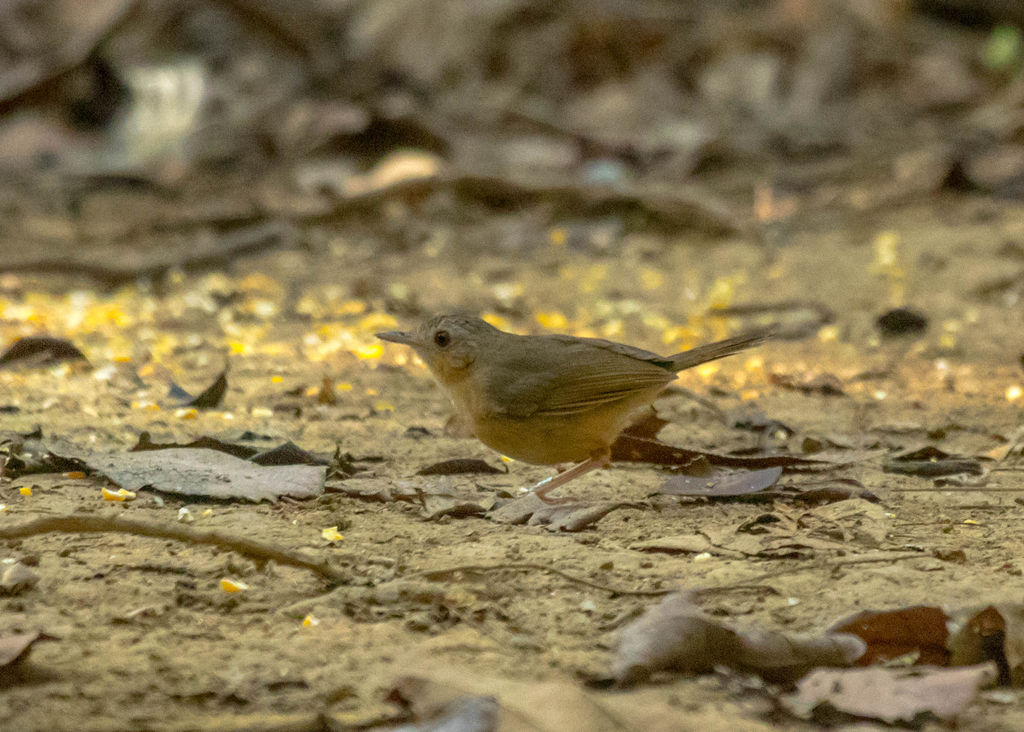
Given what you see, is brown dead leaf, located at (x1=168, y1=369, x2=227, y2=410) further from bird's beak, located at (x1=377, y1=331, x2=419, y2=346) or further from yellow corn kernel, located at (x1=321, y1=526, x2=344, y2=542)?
yellow corn kernel, located at (x1=321, y1=526, x2=344, y2=542)

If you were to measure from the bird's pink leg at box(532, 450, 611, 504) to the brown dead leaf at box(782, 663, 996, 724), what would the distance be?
1349 millimetres

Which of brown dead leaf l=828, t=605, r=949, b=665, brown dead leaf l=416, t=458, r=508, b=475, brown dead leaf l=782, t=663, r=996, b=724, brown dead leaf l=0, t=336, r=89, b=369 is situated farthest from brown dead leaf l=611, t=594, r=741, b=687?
brown dead leaf l=0, t=336, r=89, b=369

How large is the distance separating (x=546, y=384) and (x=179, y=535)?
141cm

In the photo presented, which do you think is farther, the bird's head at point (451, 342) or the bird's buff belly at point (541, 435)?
the bird's head at point (451, 342)

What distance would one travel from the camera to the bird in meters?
3.83

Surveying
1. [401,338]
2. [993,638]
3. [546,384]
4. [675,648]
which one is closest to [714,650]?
[675,648]

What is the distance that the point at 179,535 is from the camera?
2.86 m

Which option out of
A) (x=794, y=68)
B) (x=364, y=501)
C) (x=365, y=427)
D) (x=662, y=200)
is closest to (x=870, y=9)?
(x=794, y=68)

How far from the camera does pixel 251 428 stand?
4.38m

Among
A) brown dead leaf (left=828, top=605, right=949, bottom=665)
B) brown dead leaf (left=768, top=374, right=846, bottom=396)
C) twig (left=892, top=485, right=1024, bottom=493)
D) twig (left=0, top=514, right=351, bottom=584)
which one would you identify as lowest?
brown dead leaf (left=828, top=605, right=949, bottom=665)

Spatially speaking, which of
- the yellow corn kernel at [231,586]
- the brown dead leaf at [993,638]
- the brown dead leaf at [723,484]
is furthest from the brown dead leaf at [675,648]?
the brown dead leaf at [723,484]

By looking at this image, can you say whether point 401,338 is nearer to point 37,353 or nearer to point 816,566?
point 816,566

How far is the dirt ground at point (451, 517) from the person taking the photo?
234 centimetres

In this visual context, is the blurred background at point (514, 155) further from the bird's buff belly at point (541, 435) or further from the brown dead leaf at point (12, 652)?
the brown dead leaf at point (12, 652)
